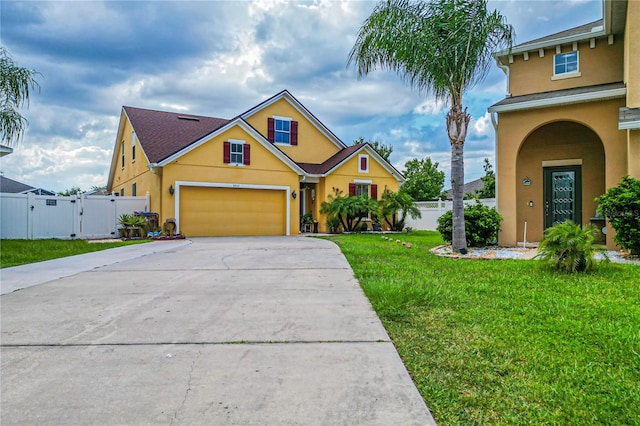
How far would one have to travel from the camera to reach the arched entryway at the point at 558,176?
11.4 meters

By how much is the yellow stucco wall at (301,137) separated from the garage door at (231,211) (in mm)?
3586

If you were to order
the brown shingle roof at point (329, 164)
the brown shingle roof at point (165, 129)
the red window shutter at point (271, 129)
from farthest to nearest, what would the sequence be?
the red window shutter at point (271, 129)
the brown shingle roof at point (329, 164)
the brown shingle roof at point (165, 129)

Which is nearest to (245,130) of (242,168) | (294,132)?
(242,168)

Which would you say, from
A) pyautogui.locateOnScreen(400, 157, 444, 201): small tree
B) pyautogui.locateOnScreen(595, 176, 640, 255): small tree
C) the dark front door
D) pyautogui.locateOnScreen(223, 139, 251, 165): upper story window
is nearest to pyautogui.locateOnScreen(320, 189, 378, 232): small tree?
pyautogui.locateOnScreen(223, 139, 251, 165): upper story window

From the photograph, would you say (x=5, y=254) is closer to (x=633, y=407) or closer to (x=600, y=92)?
(x=633, y=407)

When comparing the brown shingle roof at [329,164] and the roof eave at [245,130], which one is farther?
the brown shingle roof at [329,164]

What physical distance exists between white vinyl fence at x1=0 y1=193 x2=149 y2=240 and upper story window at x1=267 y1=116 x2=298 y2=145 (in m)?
7.06

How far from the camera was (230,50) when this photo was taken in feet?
54.7

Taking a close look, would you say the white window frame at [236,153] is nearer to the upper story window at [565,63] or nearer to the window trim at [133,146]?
the window trim at [133,146]

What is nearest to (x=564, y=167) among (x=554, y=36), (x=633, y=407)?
(x=554, y=36)

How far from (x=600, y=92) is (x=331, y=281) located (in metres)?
8.82

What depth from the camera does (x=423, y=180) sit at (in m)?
37.5

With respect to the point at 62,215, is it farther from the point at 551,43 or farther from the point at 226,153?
the point at 551,43

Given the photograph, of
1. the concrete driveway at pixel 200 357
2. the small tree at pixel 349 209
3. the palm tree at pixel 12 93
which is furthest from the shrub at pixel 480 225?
the palm tree at pixel 12 93
